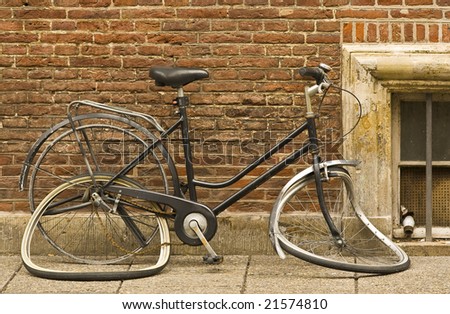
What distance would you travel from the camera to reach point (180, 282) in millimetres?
7402

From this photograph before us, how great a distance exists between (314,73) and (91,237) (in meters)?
1.94

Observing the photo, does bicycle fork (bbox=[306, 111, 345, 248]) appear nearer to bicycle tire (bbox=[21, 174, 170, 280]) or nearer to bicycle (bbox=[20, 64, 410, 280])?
bicycle (bbox=[20, 64, 410, 280])

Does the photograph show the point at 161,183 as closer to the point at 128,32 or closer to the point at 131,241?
the point at 131,241

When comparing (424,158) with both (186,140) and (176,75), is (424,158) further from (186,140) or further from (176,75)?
(176,75)

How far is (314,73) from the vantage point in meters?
7.57

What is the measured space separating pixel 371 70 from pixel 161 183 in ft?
5.32

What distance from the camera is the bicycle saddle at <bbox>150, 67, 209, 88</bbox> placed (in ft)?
25.0

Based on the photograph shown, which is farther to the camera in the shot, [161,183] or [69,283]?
[161,183]

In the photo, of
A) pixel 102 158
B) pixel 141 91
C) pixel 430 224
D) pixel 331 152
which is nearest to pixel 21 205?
pixel 102 158

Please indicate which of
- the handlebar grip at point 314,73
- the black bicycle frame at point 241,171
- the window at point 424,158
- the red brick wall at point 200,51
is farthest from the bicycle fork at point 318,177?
the window at point 424,158

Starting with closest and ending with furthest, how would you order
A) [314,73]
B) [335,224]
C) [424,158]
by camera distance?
[314,73]
[335,224]
[424,158]

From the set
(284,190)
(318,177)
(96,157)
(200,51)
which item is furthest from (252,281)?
(200,51)

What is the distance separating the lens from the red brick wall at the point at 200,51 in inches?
318

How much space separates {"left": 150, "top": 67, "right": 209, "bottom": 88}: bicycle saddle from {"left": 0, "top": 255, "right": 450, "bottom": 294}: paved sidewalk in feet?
4.01
